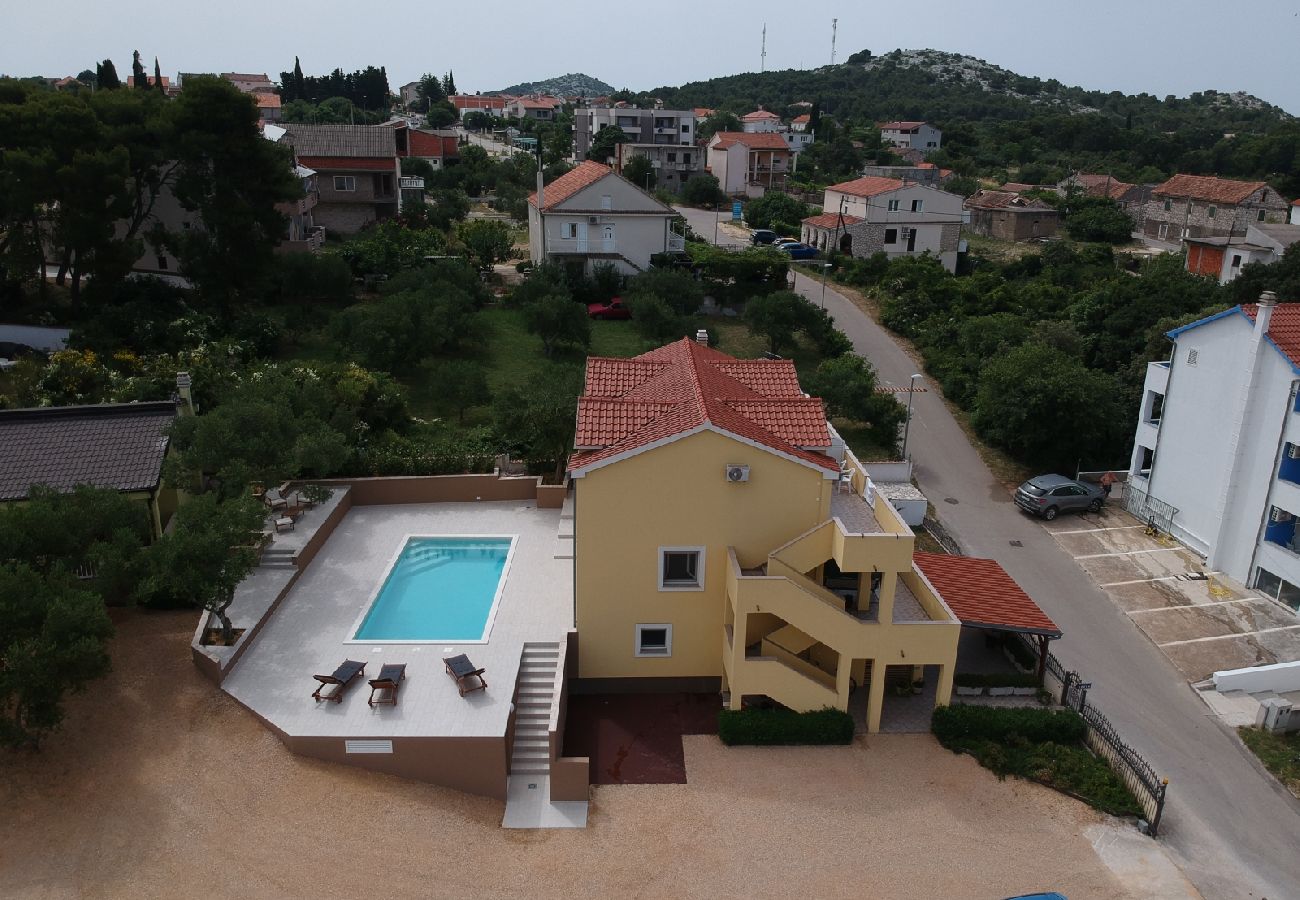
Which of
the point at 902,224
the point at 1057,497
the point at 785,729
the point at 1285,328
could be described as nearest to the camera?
the point at 785,729

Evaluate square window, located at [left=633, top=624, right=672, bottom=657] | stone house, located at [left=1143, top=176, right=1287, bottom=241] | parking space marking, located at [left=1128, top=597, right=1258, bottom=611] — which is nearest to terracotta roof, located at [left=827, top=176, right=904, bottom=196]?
stone house, located at [left=1143, top=176, right=1287, bottom=241]

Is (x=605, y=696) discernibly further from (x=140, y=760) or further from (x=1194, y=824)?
(x=1194, y=824)

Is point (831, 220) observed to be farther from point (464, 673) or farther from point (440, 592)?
point (464, 673)

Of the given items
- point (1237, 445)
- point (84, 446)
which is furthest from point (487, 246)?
point (1237, 445)

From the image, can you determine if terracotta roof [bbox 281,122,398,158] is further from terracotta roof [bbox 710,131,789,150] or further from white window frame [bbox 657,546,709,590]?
white window frame [bbox 657,546,709,590]

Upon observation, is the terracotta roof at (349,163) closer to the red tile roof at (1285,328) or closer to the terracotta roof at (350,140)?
the terracotta roof at (350,140)
